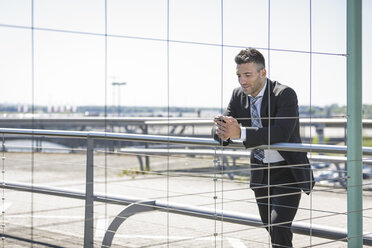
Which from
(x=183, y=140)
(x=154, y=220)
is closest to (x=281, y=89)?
(x=183, y=140)

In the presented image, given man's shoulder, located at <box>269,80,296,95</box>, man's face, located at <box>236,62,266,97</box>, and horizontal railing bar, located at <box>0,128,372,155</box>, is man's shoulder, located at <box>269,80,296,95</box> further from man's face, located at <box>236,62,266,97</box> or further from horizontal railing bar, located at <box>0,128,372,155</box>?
horizontal railing bar, located at <box>0,128,372,155</box>

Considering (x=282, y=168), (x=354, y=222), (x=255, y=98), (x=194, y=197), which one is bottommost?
(x=194, y=197)

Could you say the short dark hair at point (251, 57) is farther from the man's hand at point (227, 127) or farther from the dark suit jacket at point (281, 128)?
the man's hand at point (227, 127)

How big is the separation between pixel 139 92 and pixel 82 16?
1147 centimetres

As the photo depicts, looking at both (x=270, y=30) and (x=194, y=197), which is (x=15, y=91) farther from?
(x=194, y=197)

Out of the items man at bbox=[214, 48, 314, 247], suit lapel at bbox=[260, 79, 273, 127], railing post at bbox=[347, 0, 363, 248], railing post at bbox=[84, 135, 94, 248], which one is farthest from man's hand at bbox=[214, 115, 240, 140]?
railing post at bbox=[84, 135, 94, 248]

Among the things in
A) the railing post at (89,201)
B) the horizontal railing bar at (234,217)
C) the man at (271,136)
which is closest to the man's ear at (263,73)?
the man at (271,136)

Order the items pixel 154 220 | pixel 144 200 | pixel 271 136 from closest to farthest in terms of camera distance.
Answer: pixel 271 136 < pixel 144 200 < pixel 154 220

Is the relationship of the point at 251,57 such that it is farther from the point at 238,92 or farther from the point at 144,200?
the point at 144,200

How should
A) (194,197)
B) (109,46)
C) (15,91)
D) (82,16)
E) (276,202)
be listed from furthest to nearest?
(194,197), (15,91), (82,16), (276,202), (109,46)

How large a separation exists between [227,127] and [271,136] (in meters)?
0.14

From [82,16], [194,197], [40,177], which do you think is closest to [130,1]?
[82,16]

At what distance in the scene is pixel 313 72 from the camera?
157cm

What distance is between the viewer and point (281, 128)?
1.58m
